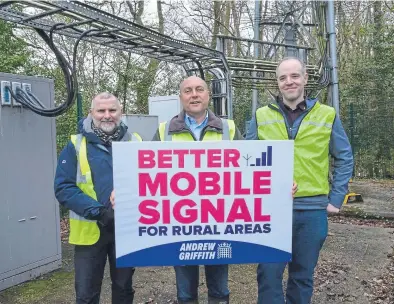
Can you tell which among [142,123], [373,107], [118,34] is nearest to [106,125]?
[118,34]

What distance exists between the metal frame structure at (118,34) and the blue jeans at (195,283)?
253 cm

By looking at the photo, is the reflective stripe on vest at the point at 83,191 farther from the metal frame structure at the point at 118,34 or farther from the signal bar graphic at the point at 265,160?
the metal frame structure at the point at 118,34

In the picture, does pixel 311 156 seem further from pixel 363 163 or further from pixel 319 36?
pixel 363 163

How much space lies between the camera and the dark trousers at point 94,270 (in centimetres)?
282

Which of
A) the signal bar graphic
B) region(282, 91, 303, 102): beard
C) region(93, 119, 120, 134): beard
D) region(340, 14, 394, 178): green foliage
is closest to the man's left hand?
the signal bar graphic

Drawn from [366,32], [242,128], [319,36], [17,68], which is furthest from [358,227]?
[366,32]

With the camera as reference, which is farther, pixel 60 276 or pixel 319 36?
pixel 319 36

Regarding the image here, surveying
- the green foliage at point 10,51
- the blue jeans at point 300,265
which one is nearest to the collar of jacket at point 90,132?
the blue jeans at point 300,265

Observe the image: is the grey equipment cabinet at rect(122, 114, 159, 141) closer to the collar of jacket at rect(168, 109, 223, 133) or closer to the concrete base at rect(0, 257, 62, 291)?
the concrete base at rect(0, 257, 62, 291)

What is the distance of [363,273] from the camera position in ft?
15.5

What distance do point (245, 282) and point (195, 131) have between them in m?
2.24

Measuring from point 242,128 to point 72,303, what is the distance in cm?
993

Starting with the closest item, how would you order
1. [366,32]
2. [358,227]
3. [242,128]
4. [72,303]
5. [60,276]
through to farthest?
[72,303], [60,276], [358,227], [242,128], [366,32]

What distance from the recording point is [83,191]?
279 centimetres
